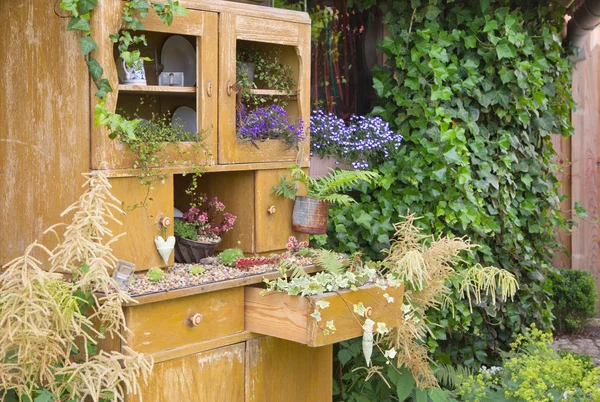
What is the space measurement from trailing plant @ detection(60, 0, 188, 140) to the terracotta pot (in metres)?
0.62

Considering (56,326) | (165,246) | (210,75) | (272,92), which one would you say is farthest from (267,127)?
(56,326)

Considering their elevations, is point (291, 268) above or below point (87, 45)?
below

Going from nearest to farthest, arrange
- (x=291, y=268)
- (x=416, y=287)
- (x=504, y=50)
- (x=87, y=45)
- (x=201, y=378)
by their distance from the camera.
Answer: (x=87, y=45), (x=201, y=378), (x=291, y=268), (x=416, y=287), (x=504, y=50)

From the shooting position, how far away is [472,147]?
4848 millimetres

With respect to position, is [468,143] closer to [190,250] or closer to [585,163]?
[190,250]

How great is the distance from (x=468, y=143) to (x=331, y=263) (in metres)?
1.59

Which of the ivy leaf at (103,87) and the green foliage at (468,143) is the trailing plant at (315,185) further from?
the ivy leaf at (103,87)

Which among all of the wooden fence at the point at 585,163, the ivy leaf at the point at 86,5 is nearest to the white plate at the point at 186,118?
the ivy leaf at the point at 86,5

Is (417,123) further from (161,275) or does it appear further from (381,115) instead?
(161,275)

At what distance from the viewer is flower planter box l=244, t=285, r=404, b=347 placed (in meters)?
3.28

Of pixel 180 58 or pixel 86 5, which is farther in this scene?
pixel 180 58

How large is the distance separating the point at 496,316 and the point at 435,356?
50cm

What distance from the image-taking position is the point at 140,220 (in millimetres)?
3318

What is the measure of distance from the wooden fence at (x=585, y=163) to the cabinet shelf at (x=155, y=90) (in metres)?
4.20
